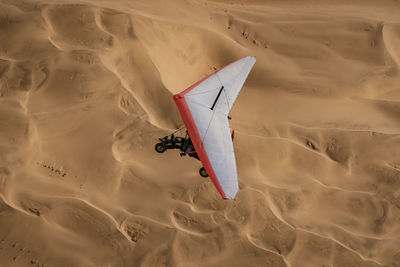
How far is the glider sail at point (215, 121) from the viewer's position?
8.11 meters

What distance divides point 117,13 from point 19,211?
674 centimetres

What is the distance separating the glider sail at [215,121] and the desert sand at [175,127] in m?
0.76

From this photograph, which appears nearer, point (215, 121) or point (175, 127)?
point (215, 121)

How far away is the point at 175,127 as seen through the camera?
9945mm

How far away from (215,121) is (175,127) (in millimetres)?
1289

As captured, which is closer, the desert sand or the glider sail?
the desert sand

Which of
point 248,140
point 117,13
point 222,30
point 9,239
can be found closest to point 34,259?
point 9,239

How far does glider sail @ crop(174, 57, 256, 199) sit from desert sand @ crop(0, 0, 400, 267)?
764 mm

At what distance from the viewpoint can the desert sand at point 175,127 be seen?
7836 mm

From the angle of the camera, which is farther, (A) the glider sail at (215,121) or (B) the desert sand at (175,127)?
(A) the glider sail at (215,121)

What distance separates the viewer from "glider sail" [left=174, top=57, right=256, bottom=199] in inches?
319

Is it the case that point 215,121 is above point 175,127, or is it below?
above

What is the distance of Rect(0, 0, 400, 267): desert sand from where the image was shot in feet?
25.7

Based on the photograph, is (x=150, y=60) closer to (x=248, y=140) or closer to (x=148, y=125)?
(x=148, y=125)
